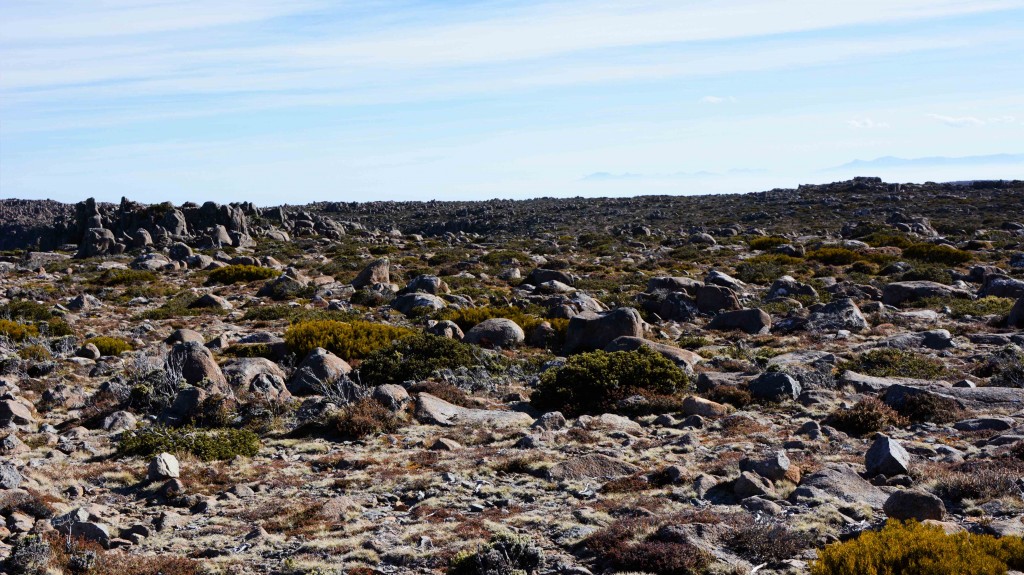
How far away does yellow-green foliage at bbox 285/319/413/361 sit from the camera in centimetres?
1747

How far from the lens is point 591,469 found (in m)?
9.96

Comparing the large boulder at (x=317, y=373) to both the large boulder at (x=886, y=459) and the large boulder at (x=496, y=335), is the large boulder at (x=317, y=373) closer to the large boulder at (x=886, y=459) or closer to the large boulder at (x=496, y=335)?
the large boulder at (x=496, y=335)

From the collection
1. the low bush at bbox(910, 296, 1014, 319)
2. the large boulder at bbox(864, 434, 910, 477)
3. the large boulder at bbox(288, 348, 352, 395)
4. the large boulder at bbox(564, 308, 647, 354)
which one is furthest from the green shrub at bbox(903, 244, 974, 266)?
the large boulder at bbox(288, 348, 352, 395)

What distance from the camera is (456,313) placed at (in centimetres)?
2205

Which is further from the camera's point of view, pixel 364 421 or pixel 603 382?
pixel 603 382

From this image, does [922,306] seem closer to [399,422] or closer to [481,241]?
[399,422]

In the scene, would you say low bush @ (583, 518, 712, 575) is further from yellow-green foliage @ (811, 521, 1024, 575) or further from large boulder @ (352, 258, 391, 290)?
large boulder @ (352, 258, 391, 290)

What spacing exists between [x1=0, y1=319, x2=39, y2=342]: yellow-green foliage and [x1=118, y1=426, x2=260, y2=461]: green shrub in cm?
963

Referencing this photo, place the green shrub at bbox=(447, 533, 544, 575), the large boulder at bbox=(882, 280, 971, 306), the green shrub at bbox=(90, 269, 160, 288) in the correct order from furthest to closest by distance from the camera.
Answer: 1. the green shrub at bbox=(90, 269, 160, 288)
2. the large boulder at bbox=(882, 280, 971, 306)
3. the green shrub at bbox=(447, 533, 544, 575)

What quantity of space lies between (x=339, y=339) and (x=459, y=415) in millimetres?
5747

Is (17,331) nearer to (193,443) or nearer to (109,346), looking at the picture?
(109,346)

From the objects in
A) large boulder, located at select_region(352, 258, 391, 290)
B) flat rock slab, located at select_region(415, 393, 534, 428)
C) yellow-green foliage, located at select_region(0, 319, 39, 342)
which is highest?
large boulder, located at select_region(352, 258, 391, 290)

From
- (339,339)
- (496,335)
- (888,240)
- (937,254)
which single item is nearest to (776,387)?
(496,335)

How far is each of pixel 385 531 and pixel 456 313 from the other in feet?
45.8
